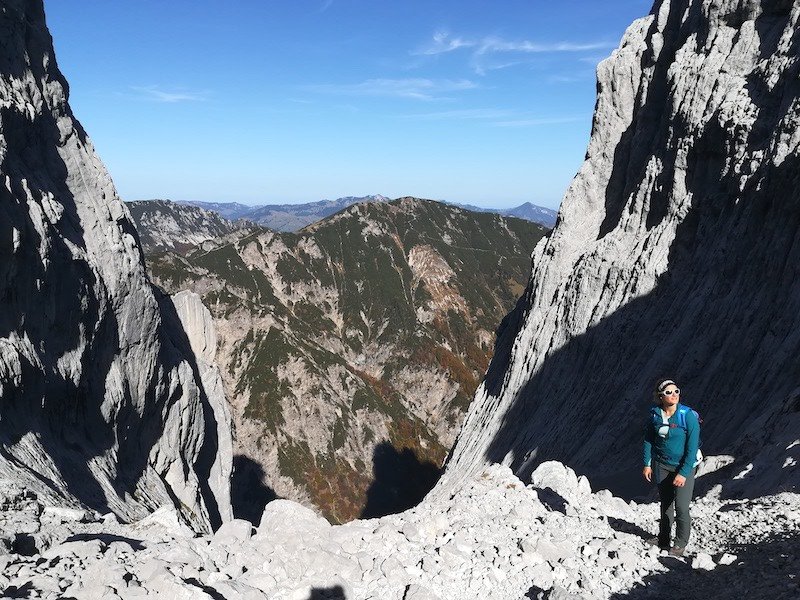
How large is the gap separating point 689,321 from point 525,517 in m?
17.0

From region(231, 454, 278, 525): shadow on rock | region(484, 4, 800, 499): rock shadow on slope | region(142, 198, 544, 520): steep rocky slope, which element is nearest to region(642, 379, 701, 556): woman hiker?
region(484, 4, 800, 499): rock shadow on slope

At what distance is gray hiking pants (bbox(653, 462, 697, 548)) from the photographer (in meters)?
9.92

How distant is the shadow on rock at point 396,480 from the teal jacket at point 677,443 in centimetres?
9284

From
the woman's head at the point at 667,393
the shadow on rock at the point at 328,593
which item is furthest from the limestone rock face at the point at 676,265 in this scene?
the shadow on rock at the point at 328,593

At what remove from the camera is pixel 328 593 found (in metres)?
9.84

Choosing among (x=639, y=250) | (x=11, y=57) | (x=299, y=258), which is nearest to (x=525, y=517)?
(x=639, y=250)

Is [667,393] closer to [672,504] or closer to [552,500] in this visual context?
[672,504]

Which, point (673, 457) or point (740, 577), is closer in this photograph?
point (740, 577)

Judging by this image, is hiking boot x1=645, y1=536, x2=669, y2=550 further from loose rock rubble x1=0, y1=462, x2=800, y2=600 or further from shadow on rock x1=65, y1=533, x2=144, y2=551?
shadow on rock x1=65, y1=533, x2=144, y2=551

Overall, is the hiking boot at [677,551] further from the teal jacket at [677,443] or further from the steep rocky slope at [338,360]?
the steep rocky slope at [338,360]

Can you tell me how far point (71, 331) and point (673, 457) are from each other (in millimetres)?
29029

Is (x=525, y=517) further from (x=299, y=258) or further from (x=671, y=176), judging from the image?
(x=299, y=258)

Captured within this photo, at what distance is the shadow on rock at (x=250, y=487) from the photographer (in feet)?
290

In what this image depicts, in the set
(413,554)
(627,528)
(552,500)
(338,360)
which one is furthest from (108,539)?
(338,360)
